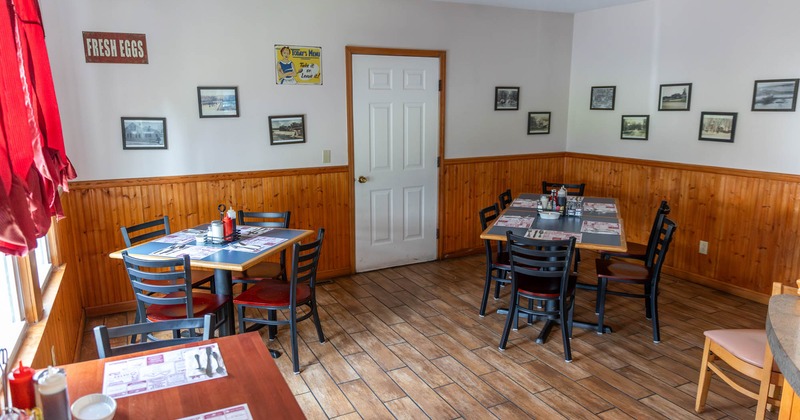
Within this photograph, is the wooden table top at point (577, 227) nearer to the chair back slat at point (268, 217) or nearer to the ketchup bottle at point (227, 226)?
the chair back slat at point (268, 217)

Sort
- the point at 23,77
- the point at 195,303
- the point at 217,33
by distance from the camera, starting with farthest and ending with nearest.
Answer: the point at 217,33 → the point at 195,303 → the point at 23,77

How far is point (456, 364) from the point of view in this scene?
364 cm

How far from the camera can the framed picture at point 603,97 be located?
5.95 meters

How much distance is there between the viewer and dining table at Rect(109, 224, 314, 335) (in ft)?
10.7

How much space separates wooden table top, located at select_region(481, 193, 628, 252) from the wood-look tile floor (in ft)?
2.58

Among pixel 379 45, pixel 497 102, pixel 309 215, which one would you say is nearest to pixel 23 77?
pixel 309 215

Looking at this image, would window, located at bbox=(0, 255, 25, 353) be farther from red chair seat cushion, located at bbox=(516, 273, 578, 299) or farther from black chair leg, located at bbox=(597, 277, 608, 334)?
black chair leg, located at bbox=(597, 277, 608, 334)

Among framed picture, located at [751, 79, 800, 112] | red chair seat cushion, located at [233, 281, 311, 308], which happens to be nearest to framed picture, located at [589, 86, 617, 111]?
framed picture, located at [751, 79, 800, 112]

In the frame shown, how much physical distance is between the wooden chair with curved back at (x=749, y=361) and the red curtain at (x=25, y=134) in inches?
117

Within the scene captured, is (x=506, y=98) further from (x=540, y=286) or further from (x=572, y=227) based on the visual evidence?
(x=540, y=286)

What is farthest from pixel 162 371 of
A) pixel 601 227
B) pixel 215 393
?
pixel 601 227

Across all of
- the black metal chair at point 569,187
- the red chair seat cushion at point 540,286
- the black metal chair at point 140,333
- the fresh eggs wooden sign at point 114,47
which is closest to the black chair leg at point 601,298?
the red chair seat cushion at point 540,286

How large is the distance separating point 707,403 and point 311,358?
2.48 m

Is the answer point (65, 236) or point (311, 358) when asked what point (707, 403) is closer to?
point (311, 358)
